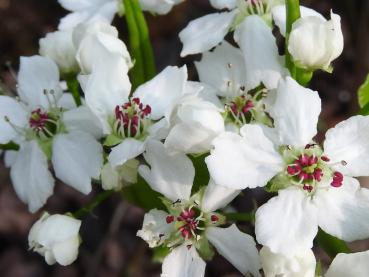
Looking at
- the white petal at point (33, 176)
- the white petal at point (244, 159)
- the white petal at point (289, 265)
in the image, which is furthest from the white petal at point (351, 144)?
the white petal at point (33, 176)

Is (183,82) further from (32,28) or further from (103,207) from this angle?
(32,28)

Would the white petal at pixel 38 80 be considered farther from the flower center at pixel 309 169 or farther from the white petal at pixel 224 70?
the flower center at pixel 309 169

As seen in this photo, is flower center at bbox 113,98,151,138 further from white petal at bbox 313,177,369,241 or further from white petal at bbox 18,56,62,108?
white petal at bbox 313,177,369,241

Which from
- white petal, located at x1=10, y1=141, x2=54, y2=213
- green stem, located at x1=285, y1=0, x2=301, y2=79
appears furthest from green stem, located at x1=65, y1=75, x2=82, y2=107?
green stem, located at x1=285, y1=0, x2=301, y2=79

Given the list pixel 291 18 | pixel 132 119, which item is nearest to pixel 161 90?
pixel 132 119

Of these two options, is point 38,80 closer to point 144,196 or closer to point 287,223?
point 144,196

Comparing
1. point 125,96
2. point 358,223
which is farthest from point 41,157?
point 358,223
